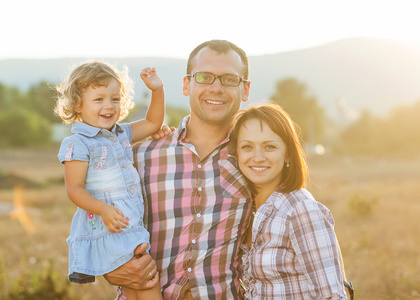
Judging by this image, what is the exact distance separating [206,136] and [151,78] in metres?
0.65

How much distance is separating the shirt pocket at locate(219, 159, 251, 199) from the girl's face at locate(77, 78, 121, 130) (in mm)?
898

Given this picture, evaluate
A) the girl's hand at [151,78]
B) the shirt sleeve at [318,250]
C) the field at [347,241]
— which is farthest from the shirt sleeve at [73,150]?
the field at [347,241]

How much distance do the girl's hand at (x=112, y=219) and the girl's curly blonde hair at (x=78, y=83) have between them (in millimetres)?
781

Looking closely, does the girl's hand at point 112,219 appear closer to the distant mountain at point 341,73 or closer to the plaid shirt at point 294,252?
the plaid shirt at point 294,252

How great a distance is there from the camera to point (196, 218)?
339cm

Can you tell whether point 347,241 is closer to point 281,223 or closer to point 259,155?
point 259,155

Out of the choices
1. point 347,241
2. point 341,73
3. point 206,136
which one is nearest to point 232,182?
point 206,136

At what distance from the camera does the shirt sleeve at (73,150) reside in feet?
10.3

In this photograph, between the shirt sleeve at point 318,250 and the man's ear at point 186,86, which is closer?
the shirt sleeve at point 318,250

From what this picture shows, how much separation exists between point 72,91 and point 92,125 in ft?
0.91

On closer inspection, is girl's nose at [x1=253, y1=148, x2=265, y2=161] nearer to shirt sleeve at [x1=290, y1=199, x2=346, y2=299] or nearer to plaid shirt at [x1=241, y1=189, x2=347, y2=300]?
plaid shirt at [x1=241, y1=189, x2=347, y2=300]

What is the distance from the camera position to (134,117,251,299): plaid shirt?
3335 mm

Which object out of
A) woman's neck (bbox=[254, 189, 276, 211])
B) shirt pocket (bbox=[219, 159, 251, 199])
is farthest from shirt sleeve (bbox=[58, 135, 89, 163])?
woman's neck (bbox=[254, 189, 276, 211])

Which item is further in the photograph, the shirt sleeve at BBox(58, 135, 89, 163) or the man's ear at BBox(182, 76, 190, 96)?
the man's ear at BBox(182, 76, 190, 96)
